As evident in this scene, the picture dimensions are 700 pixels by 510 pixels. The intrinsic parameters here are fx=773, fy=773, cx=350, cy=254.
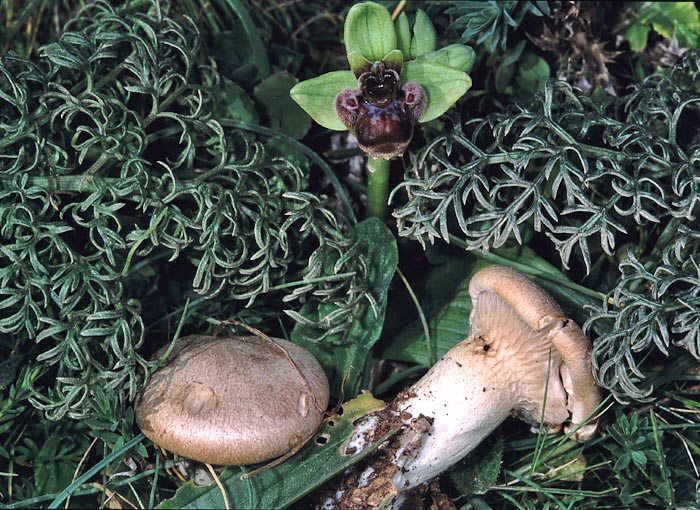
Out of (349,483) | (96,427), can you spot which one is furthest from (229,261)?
(349,483)

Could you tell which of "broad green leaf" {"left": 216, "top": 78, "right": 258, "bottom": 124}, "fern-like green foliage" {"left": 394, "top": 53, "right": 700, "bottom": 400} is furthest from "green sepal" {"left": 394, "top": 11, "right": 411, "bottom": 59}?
"broad green leaf" {"left": 216, "top": 78, "right": 258, "bottom": 124}

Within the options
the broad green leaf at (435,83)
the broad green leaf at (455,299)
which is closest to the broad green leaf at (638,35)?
the broad green leaf at (455,299)

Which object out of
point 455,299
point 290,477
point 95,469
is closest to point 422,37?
point 455,299

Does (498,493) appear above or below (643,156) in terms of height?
below

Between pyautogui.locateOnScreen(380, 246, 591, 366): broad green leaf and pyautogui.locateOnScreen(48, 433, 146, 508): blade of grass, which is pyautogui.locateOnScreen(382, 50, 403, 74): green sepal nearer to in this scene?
pyautogui.locateOnScreen(380, 246, 591, 366): broad green leaf

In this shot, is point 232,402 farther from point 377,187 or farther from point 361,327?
point 377,187

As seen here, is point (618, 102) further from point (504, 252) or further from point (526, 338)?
point (526, 338)
